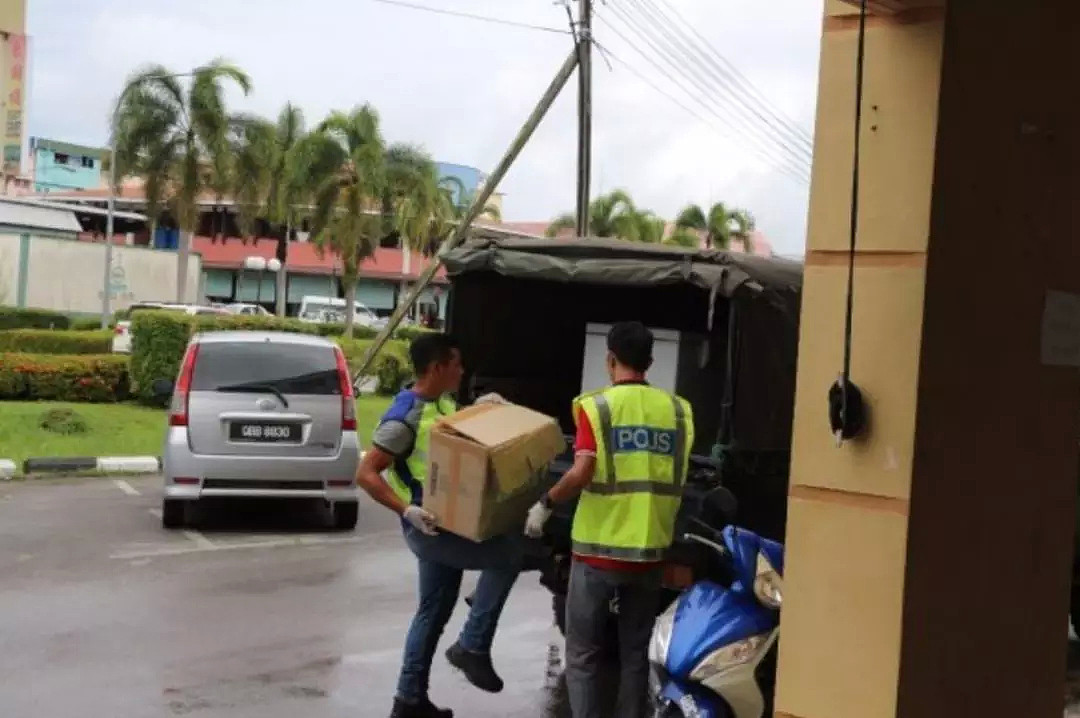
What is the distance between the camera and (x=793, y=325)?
686cm

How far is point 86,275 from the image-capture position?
41.3 meters

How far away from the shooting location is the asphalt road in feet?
20.3

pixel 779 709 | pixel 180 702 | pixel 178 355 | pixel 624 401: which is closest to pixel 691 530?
pixel 624 401

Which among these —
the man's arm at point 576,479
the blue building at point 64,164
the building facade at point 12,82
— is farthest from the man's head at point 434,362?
the blue building at point 64,164

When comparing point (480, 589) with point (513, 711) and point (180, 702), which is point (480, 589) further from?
point (180, 702)

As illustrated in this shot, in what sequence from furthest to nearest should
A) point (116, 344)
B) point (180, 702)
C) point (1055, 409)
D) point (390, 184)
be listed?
1. point (390, 184)
2. point (116, 344)
3. point (180, 702)
4. point (1055, 409)

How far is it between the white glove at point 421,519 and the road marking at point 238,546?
4.87m

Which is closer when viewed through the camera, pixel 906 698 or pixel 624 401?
pixel 906 698

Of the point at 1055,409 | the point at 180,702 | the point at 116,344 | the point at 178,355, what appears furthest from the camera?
the point at 116,344

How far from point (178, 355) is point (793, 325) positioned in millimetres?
13660

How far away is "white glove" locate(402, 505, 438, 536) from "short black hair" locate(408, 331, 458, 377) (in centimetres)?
64

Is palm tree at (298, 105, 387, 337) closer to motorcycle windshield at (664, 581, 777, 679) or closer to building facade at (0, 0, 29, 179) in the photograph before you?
motorcycle windshield at (664, 581, 777, 679)

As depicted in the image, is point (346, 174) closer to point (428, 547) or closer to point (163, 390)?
point (163, 390)

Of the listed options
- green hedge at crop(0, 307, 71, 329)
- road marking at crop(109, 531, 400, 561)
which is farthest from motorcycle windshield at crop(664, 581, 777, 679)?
green hedge at crop(0, 307, 71, 329)
